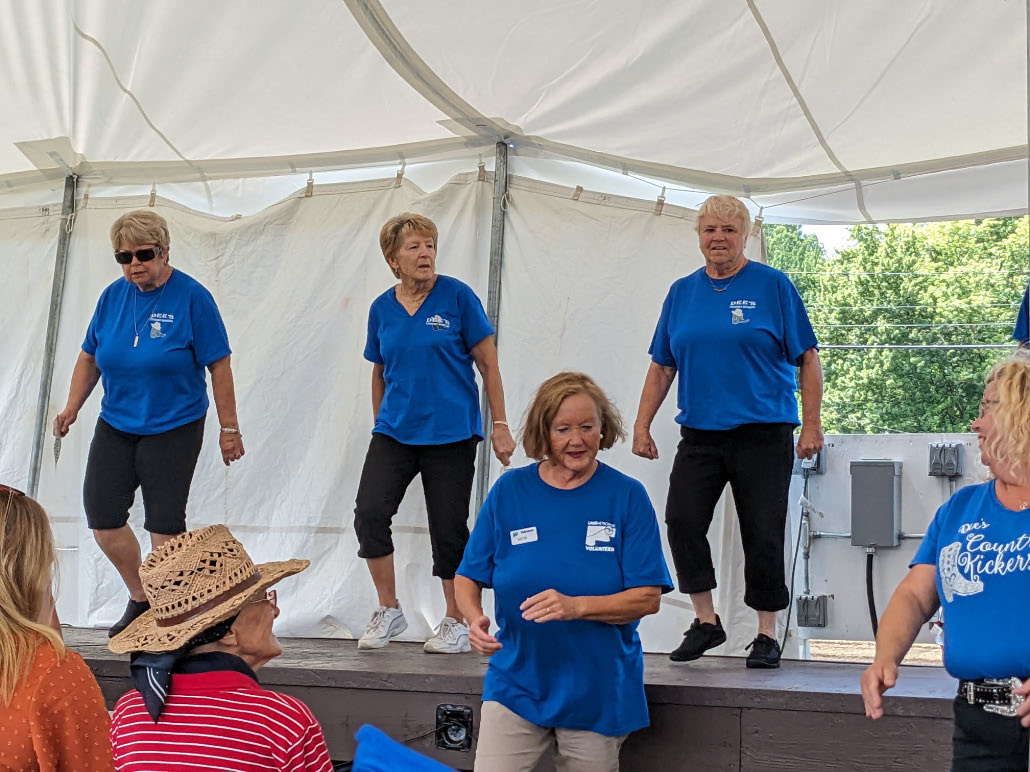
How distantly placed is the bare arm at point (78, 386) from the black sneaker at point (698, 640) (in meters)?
2.41

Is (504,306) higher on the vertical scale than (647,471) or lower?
higher

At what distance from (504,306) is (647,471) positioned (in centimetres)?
90

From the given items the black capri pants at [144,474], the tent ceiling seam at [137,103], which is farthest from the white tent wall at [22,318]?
the black capri pants at [144,474]

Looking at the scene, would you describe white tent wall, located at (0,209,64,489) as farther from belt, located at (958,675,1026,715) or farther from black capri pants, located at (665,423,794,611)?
belt, located at (958,675,1026,715)

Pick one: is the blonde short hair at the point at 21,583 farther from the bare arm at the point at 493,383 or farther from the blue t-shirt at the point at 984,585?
the bare arm at the point at 493,383

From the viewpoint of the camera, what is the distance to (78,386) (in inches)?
173

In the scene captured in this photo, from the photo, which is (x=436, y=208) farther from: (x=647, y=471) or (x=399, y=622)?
(x=399, y=622)

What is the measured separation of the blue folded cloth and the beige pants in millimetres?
1602

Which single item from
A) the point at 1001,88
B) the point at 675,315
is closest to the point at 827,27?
the point at 1001,88

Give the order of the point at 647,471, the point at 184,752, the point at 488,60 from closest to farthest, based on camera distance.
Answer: the point at 184,752, the point at 488,60, the point at 647,471

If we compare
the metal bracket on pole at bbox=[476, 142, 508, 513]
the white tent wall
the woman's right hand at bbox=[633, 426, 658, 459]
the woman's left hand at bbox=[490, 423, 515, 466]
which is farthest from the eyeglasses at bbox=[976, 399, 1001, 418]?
the white tent wall

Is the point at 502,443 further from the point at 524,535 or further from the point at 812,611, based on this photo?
the point at 812,611

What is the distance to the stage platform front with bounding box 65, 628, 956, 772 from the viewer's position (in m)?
3.00

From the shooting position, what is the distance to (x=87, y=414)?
17.0ft
